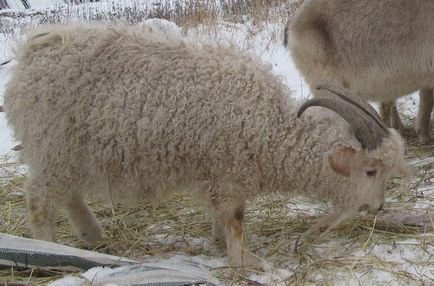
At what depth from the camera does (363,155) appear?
3.79 meters

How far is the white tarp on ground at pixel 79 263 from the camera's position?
11.5 feet

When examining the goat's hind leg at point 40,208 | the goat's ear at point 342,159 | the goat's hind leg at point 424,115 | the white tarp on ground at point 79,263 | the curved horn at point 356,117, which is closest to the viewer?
the white tarp on ground at point 79,263

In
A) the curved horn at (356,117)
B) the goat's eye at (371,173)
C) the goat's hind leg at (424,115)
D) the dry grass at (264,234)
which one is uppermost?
the curved horn at (356,117)

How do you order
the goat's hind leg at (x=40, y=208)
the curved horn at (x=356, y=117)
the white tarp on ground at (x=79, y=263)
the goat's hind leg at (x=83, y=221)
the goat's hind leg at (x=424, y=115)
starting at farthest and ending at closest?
the goat's hind leg at (x=424, y=115) → the goat's hind leg at (x=83, y=221) → the goat's hind leg at (x=40, y=208) → the curved horn at (x=356, y=117) → the white tarp on ground at (x=79, y=263)

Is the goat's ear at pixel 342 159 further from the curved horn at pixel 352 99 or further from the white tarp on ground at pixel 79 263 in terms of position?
the white tarp on ground at pixel 79 263

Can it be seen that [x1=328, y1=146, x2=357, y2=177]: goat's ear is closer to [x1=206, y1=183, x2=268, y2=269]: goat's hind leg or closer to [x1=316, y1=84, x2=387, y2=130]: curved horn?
[x1=316, y1=84, x2=387, y2=130]: curved horn

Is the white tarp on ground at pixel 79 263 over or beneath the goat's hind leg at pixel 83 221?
over

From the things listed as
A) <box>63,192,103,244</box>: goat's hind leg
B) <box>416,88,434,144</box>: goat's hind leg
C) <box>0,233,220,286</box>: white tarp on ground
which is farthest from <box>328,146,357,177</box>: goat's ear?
<box>416,88,434,144</box>: goat's hind leg

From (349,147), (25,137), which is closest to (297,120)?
(349,147)

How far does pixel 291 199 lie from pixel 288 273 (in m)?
1.26

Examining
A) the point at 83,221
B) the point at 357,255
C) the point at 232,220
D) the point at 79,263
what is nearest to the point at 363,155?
the point at 357,255

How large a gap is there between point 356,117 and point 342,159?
267 mm

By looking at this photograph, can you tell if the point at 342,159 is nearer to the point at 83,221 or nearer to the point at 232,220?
the point at 232,220

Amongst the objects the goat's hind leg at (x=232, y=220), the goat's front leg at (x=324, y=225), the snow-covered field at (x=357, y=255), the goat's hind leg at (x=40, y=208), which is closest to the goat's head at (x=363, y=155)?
the goat's front leg at (x=324, y=225)
